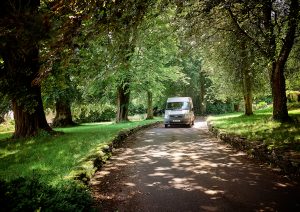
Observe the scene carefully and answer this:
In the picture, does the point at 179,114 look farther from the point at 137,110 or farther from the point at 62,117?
the point at 137,110

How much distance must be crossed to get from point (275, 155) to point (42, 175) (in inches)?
241

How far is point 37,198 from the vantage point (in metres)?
4.32

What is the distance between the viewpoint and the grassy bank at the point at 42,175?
427cm

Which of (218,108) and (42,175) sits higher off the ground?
(218,108)

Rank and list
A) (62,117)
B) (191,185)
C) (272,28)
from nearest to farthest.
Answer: (191,185)
(272,28)
(62,117)

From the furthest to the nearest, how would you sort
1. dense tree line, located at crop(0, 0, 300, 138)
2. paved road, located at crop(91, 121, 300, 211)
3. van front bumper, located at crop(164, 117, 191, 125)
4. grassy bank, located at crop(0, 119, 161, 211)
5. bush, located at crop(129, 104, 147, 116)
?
bush, located at crop(129, 104, 147, 116) → van front bumper, located at crop(164, 117, 191, 125) → paved road, located at crop(91, 121, 300, 211) → dense tree line, located at crop(0, 0, 300, 138) → grassy bank, located at crop(0, 119, 161, 211)

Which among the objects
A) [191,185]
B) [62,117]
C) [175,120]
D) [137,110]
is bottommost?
[191,185]

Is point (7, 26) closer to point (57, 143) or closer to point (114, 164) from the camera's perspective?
point (114, 164)

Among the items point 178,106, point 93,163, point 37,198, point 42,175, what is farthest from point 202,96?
point 37,198

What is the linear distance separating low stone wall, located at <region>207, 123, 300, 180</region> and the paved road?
→ 0.31 metres

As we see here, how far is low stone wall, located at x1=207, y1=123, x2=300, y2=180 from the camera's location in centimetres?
772

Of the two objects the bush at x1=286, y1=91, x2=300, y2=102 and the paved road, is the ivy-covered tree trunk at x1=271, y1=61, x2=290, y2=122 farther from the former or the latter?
the bush at x1=286, y1=91, x2=300, y2=102

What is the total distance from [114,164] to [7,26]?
7268mm

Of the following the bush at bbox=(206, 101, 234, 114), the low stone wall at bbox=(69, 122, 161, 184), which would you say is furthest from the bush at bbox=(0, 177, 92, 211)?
the bush at bbox=(206, 101, 234, 114)
